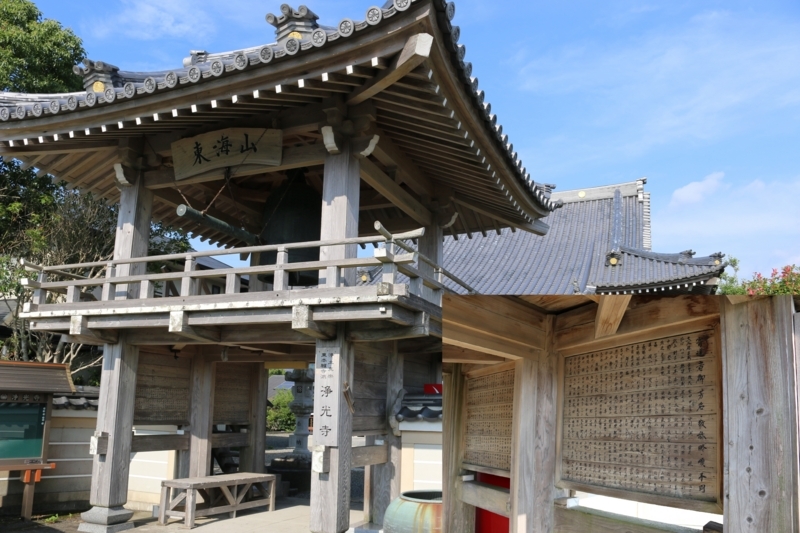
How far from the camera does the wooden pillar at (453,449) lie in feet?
5.63

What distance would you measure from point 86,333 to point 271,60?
488cm

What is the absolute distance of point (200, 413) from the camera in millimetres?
11820

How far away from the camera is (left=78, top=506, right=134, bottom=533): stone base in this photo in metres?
9.02

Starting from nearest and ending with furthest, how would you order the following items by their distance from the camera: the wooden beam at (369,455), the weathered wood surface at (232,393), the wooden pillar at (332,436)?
the wooden pillar at (332,436) → the wooden beam at (369,455) → the weathered wood surface at (232,393)

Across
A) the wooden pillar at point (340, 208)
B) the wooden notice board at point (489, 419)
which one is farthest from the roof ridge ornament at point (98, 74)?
the wooden notice board at point (489, 419)

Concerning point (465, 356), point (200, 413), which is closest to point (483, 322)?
point (465, 356)

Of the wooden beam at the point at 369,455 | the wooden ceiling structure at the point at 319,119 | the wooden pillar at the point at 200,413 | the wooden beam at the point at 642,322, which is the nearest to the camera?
the wooden beam at the point at 642,322

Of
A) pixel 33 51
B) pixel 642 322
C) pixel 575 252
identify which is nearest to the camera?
pixel 642 322

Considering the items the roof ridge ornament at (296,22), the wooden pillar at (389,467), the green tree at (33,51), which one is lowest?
the wooden pillar at (389,467)

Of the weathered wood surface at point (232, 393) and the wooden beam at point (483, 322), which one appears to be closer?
the wooden beam at point (483, 322)

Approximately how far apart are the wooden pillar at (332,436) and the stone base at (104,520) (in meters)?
3.41

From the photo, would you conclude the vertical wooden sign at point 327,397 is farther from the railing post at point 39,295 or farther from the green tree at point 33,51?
the green tree at point 33,51

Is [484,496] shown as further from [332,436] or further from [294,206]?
[294,206]

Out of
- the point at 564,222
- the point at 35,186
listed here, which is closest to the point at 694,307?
the point at 35,186
